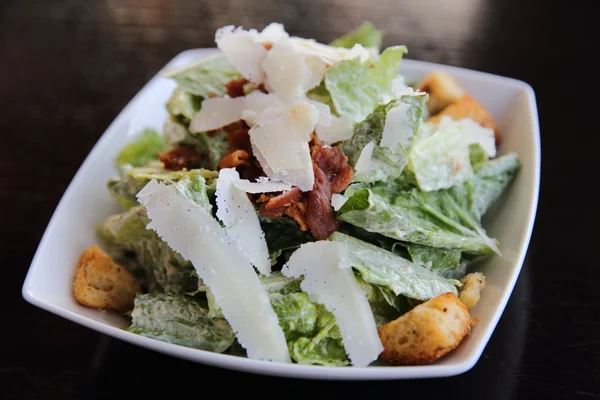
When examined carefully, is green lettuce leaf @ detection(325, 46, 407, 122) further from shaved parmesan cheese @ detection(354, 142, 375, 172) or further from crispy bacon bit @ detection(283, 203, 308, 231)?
crispy bacon bit @ detection(283, 203, 308, 231)

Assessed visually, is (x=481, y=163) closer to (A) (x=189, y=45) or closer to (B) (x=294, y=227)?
(B) (x=294, y=227)

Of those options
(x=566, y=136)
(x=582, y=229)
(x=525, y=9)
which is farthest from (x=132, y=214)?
(x=525, y=9)

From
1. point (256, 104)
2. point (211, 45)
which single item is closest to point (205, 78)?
point (256, 104)

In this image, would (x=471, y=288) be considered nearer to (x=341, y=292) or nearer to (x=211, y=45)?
(x=341, y=292)

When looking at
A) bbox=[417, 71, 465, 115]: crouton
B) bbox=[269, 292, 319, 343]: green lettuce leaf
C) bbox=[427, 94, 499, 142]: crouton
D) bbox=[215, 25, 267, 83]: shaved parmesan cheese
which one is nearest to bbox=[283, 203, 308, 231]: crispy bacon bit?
bbox=[269, 292, 319, 343]: green lettuce leaf

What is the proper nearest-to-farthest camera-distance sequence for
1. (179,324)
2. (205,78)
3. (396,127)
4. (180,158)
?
(179,324) → (396,127) → (180,158) → (205,78)

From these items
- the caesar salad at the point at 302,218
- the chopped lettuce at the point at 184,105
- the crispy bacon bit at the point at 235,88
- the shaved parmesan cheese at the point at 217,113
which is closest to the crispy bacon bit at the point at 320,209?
the caesar salad at the point at 302,218
